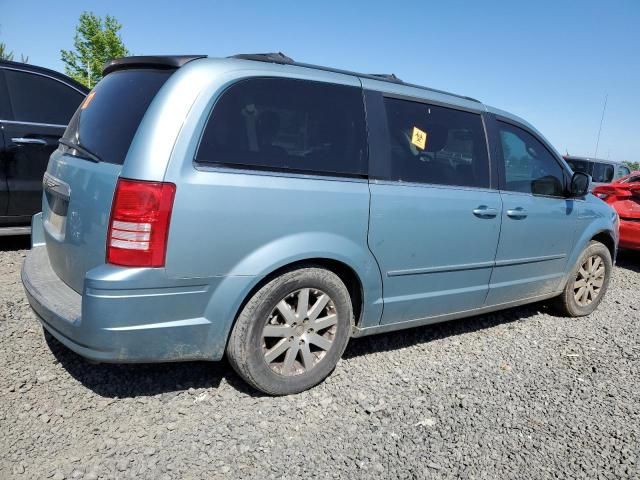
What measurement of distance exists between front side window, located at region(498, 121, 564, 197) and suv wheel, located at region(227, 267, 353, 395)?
1765mm

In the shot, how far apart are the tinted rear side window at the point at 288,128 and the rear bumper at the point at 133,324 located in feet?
2.32

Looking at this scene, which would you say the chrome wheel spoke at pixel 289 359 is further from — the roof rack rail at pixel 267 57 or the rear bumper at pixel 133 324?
the roof rack rail at pixel 267 57

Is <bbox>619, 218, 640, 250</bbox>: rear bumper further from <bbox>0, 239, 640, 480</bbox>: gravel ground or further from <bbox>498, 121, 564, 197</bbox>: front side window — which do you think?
<bbox>0, 239, 640, 480</bbox>: gravel ground

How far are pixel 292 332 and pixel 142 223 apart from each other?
1017mm

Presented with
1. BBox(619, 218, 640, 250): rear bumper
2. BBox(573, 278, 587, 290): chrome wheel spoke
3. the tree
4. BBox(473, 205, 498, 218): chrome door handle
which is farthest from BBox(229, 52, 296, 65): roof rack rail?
the tree

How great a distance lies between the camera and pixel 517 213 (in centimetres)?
371

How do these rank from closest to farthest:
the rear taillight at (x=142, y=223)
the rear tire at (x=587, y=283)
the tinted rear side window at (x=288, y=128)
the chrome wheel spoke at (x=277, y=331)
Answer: the rear taillight at (x=142, y=223)
the tinted rear side window at (x=288, y=128)
the chrome wheel spoke at (x=277, y=331)
the rear tire at (x=587, y=283)

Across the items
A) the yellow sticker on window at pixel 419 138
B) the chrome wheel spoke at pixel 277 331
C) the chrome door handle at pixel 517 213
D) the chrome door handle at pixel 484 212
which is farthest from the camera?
the chrome door handle at pixel 517 213

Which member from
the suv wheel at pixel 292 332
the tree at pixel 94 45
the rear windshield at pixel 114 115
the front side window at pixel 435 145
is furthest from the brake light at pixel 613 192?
the tree at pixel 94 45

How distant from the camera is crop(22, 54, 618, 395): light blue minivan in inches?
90.9

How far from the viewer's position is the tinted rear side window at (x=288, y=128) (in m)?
2.47

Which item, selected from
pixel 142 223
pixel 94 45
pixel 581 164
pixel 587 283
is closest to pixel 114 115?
pixel 142 223

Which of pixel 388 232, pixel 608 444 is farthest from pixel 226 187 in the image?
pixel 608 444

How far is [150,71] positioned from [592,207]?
387 centimetres
